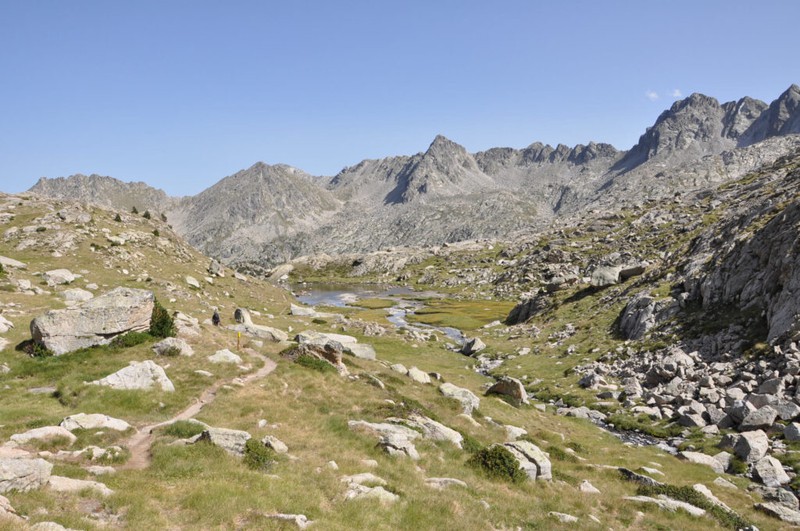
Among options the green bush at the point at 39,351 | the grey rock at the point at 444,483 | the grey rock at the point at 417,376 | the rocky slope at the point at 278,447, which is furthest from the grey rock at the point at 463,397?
the green bush at the point at 39,351

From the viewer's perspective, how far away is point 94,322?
1190 inches

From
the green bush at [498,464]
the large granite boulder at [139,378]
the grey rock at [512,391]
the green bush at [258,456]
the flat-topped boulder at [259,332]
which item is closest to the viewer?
the green bush at [258,456]

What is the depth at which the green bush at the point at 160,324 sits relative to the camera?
32406 mm

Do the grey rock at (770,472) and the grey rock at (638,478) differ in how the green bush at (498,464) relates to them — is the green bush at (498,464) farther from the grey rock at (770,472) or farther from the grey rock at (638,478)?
the grey rock at (770,472)

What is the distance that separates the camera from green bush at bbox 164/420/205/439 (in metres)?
19.6

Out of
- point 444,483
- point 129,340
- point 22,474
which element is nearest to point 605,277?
point 444,483

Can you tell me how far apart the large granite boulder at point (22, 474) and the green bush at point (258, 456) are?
6549mm

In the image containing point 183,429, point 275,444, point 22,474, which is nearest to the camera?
point 22,474

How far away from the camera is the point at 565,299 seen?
8744 centimetres

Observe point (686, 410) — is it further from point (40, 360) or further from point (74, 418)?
point (40, 360)

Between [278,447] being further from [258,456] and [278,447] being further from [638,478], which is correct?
[638,478]

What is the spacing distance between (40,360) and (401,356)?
47476mm

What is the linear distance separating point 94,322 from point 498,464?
2834cm

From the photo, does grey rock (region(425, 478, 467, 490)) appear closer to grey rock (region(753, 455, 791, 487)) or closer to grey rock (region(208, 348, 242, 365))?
grey rock (region(208, 348, 242, 365))
